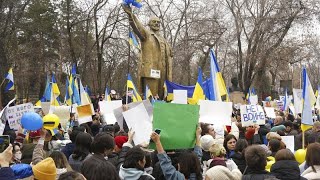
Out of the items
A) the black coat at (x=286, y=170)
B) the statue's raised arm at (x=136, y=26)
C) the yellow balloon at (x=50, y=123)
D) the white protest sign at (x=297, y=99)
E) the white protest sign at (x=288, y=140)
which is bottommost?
the black coat at (x=286, y=170)

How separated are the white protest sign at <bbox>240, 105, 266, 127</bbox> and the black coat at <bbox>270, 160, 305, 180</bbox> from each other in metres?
4.31

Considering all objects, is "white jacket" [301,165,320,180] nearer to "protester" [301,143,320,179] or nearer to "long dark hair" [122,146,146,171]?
"protester" [301,143,320,179]

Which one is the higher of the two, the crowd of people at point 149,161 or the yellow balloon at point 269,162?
the crowd of people at point 149,161

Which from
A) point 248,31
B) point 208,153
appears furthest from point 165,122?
point 248,31

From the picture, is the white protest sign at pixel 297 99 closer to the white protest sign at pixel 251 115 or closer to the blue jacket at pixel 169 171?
the white protest sign at pixel 251 115

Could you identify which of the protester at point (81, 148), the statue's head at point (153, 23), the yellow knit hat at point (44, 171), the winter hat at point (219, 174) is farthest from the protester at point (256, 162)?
the statue's head at point (153, 23)

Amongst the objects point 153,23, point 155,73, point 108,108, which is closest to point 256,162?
point 108,108

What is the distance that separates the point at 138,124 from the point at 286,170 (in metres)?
1.79

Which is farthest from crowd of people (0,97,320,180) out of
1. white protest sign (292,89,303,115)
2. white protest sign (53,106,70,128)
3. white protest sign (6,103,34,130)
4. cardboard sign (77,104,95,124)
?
white protest sign (292,89,303,115)

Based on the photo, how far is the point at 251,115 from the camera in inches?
385

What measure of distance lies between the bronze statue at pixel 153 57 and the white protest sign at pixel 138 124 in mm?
9321

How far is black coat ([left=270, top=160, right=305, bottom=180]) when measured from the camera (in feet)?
17.4

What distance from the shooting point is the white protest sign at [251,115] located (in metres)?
9.74

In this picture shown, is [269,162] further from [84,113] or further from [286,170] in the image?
[84,113]
